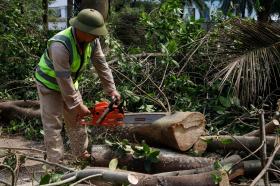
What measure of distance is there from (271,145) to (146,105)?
2.07 meters

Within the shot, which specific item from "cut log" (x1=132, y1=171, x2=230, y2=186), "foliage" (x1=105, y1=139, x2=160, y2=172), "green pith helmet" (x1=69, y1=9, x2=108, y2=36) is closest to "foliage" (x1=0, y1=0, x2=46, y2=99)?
"green pith helmet" (x1=69, y1=9, x2=108, y2=36)

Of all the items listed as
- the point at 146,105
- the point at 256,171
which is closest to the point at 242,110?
the point at 146,105

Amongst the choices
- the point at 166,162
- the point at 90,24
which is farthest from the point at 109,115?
the point at 90,24

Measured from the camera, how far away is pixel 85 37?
15.8 feet

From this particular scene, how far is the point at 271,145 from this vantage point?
4.87 meters

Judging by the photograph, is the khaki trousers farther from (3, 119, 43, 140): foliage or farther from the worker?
(3, 119, 43, 140): foliage

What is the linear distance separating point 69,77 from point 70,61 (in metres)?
0.20

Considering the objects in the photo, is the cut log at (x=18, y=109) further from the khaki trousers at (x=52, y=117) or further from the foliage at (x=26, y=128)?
the khaki trousers at (x=52, y=117)

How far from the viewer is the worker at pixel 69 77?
4.75m

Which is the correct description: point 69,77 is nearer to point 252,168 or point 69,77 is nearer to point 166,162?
point 166,162

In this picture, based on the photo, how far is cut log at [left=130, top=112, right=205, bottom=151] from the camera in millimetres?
4930

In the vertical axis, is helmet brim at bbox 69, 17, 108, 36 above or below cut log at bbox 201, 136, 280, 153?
above

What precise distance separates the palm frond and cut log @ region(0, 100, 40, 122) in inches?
107

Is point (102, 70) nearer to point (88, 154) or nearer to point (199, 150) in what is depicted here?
point (88, 154)
